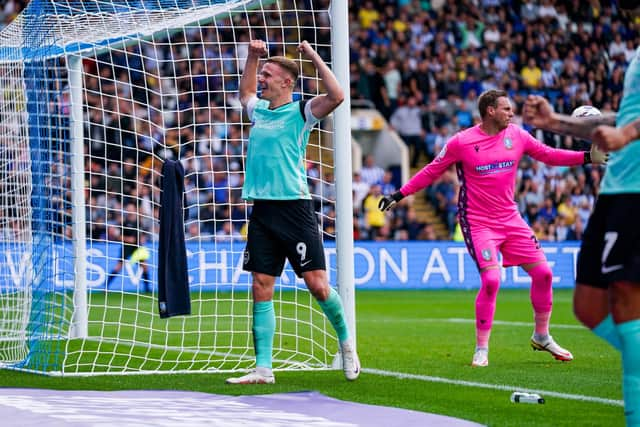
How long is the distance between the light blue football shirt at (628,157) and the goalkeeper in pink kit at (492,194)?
4157mm

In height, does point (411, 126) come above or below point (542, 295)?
above

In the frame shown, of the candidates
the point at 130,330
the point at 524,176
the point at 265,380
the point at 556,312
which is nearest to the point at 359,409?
the point at 265,380

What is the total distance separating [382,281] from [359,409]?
15603 millimetres

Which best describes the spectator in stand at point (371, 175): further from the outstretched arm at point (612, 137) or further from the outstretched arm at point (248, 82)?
the outstretched arm at point (612, 137)

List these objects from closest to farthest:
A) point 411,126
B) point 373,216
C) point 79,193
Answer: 1. point 79,193
2. point 373,216
3. point 411,126

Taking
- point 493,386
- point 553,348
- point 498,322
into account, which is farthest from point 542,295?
point 498,322

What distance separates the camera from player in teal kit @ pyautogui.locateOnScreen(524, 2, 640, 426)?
4852 millimetres

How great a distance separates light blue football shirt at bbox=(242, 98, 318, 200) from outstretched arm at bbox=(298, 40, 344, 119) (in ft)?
0.41

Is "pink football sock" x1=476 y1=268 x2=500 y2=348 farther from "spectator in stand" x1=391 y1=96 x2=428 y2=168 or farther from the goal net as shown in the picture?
"spectator in stand" x1=391 y1=96 x2=428 y2=168

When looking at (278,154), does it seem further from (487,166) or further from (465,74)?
(465,74)

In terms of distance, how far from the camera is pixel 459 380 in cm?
824

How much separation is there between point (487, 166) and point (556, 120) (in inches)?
172

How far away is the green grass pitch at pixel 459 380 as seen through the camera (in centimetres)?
668

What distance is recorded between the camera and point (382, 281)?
22.2 meters
